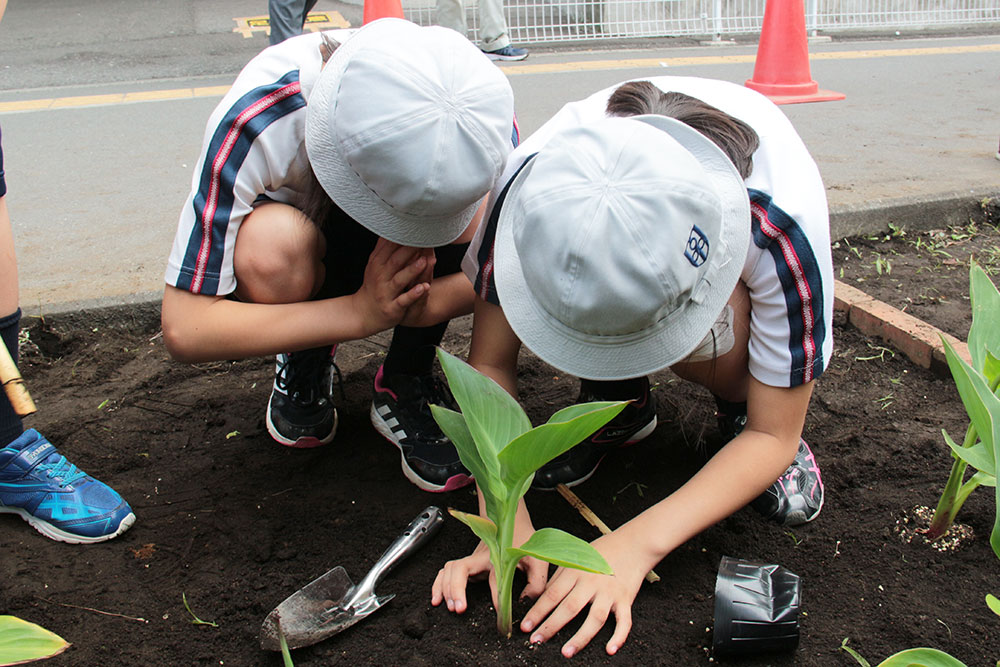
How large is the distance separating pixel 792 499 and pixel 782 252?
524mm

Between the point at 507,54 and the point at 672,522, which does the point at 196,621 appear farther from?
the point at 507,54

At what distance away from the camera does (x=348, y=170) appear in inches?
51.1

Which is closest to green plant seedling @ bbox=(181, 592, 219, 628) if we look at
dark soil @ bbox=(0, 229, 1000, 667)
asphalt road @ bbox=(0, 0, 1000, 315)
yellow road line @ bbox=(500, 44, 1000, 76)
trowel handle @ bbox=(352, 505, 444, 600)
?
dark soil @ bbox=(0, 229, 1000, 667)

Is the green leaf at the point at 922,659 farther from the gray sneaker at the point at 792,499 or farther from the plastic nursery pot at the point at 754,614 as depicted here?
the gray sneaker at the point at 792,499

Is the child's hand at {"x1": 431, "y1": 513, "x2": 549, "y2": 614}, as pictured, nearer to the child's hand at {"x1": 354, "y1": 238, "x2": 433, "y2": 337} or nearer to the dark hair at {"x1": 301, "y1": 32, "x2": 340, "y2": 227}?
the child's hand at {"x1": 354, "y1": 238, "x2": 433, "y2": 337}

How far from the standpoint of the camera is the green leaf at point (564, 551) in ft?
3.50

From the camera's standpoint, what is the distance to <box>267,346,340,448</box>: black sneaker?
1844 mm

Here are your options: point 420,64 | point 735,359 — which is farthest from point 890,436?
point 420,64

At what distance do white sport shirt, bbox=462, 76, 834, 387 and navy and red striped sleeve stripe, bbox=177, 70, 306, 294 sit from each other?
412 millimetres

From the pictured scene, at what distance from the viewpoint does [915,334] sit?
201cm

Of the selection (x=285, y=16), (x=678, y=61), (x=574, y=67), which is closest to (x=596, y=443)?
(x=285, y=16)

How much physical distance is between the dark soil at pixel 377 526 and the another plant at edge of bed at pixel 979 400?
0.11m

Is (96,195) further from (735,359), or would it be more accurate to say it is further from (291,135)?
(735,359)

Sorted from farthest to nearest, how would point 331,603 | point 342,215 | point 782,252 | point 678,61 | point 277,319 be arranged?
point 678,61 < point 342,215 < point 277,319 < point 331,603 < point 782,252
